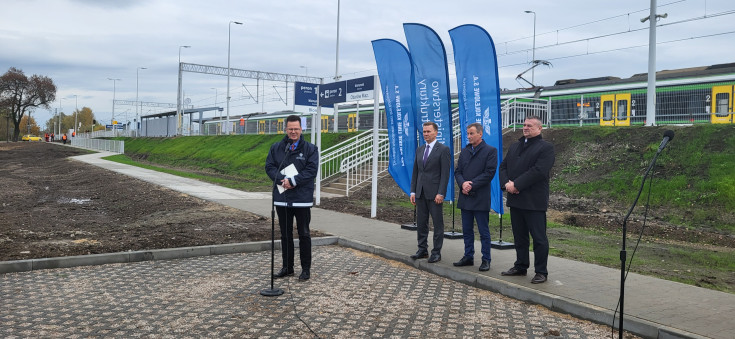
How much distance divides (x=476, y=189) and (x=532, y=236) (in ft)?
3.30

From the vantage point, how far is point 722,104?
1859cm

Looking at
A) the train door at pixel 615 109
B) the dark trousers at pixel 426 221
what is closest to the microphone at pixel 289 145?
the dark trousers at pixel 426 221

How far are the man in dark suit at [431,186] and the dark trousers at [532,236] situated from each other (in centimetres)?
110

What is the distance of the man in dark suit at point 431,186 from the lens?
7.39 metres

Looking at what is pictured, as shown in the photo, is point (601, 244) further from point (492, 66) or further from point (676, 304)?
point (676, 304)

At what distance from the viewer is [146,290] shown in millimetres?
5914

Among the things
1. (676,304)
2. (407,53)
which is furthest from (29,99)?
(676,304)

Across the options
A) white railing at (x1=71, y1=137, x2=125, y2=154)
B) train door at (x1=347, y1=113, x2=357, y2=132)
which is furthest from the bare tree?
train door at (x1=347, y1=113, x2=357, y2=132)

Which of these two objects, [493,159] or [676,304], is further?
[493,159]

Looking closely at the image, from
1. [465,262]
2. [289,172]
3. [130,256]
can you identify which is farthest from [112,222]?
[465,262]

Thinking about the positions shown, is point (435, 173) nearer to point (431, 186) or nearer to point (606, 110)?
point (431, 186)

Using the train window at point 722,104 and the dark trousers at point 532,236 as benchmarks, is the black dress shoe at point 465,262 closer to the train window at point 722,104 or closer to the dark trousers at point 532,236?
the dark trousers at point 532,236

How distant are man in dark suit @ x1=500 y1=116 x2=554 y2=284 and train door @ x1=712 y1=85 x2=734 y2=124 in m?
15.4

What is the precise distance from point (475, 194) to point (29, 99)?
3312 inches
